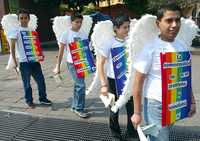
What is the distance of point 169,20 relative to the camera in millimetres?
3365

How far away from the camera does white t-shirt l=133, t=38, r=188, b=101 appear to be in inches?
134

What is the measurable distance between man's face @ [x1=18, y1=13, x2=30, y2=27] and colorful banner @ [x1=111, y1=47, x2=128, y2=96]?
240 centimetres

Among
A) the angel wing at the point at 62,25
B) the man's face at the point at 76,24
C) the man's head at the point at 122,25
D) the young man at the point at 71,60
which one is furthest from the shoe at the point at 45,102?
the man's head at the point at 122,25

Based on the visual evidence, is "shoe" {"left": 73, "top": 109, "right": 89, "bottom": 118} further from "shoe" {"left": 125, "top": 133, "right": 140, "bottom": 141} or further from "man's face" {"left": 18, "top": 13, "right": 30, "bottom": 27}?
"man's face" {"left": 18, "top": 13, "right": 30, "bottom": 27}

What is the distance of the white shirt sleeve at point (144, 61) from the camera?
3.41m

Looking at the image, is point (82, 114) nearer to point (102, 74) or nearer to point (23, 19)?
point (102, 74)

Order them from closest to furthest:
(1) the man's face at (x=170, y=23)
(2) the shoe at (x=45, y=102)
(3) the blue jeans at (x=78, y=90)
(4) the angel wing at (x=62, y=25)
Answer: (1) the man's face at (x=170, y=23) < (3) the blue jeans at (x=78, y=90) < (4) the angel wing at (x=62, y=25) < (2) the shoe at (x=45, y=102)

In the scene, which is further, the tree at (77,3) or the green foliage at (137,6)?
the tree at (77,3)

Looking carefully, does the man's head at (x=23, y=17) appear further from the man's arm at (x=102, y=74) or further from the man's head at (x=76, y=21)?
the man's arm at (x=102, y=74)

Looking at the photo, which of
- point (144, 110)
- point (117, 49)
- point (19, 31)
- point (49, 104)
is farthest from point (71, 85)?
point (144, 110)

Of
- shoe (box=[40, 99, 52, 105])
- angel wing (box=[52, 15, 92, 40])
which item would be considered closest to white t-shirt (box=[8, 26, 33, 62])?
angel wing (box=[52, 15, 92, 40])

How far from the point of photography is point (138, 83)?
342cm

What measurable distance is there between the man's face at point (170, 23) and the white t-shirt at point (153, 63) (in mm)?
92

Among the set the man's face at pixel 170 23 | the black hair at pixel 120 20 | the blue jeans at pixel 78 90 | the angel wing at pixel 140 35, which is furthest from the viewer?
the blue jeans at pixel 78 90
